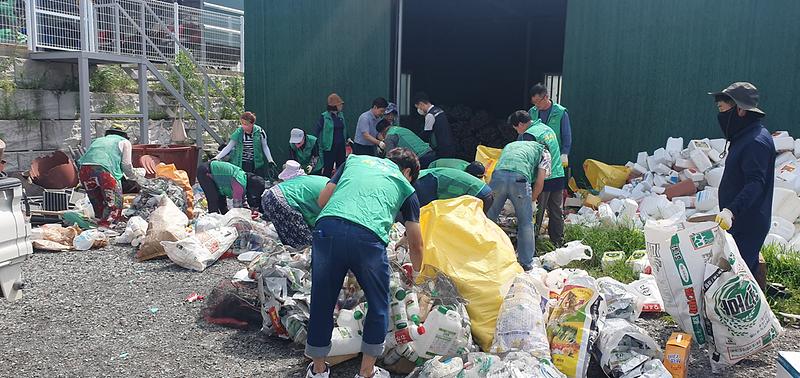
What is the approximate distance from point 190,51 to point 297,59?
145 inches

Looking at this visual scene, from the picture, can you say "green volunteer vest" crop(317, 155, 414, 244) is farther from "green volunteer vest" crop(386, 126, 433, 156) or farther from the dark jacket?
"green volunteer vest" crop(386, 126, 433, 156)

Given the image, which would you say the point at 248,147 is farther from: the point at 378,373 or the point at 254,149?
the point at 378,373

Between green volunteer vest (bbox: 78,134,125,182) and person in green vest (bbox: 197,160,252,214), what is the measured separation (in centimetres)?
86

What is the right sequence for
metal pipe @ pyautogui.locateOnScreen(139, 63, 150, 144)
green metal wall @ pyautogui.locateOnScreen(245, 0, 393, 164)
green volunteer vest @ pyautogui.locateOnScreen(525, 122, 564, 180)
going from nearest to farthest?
green volunteer vest @ pyautogui.locateOnScreen(525, 122, 564, 180) → green metal wall @ pyautogui.locateOnScreen(245, 0, 393, 164) → metal pipe @ pyautogui.locateOnScreen(139, 63, 150, 144)

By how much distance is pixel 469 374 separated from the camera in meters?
3.06

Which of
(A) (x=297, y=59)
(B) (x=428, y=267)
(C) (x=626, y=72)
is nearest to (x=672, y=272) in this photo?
(B) (x=428, y=267)

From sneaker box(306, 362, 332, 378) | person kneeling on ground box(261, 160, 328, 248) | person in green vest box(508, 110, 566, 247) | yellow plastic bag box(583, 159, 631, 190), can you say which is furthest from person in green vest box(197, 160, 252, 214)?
yellow plastic bag box(583, 159, 631, 190)

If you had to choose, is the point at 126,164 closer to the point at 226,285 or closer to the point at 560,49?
the point at 226,285

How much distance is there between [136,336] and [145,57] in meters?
7.73

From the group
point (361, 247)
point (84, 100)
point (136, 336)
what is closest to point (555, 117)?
point (361, 247)

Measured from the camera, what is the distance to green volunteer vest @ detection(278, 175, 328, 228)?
5.09m

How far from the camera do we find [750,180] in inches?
158

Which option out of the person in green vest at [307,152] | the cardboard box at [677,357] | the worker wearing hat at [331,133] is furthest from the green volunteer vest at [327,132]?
the cardboard box at [677,357]

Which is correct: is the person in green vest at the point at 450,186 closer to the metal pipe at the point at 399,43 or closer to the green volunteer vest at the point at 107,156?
the green volunteer vest at the point at 107,156
